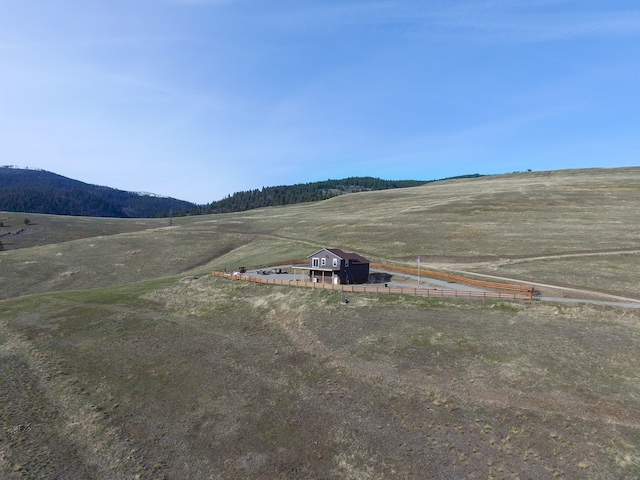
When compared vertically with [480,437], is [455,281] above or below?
above

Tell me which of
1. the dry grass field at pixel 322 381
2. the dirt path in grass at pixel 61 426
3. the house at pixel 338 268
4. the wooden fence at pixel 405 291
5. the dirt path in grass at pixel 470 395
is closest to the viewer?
the dry grass field at pixel 322 381

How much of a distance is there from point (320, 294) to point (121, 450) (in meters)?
28.6

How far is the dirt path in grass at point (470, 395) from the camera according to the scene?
23625 mm

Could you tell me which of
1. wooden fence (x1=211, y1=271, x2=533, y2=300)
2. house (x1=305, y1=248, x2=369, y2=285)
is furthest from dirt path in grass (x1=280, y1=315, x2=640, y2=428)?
house (x1=305, y1=248, x2=369, y2=285)

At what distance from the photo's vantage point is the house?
54625mm

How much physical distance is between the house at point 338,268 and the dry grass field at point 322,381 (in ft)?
20.5

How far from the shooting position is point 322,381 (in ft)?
97.8

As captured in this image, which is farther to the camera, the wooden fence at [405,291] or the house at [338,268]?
the house at [338,268]

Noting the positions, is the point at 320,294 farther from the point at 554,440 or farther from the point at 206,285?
the point at 554,440

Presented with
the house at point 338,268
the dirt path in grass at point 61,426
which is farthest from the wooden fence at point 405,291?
the dirt path in grass at point 61,426

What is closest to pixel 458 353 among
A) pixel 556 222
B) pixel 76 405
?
pixel 76 405

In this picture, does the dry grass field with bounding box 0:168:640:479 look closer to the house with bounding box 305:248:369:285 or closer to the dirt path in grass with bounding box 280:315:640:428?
the dirt path in grass with bounding box 280:315:640:428

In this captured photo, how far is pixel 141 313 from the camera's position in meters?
48.3

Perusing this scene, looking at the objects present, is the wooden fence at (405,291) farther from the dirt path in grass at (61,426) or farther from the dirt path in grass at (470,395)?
the dirt path in grass at (61,426)
